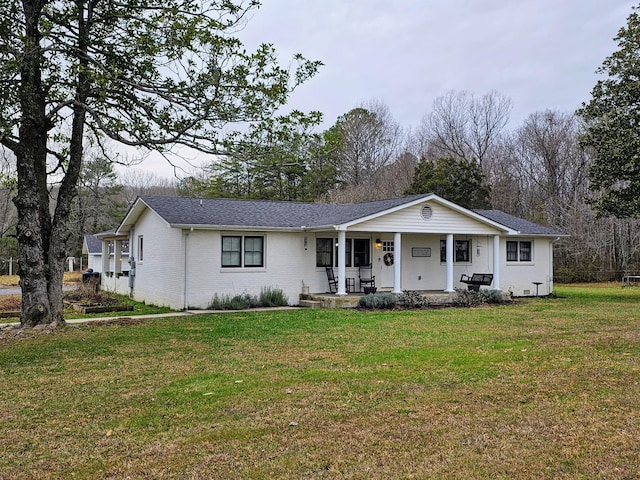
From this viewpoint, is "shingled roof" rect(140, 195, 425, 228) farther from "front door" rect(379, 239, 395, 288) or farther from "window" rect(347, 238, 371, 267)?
"front door" rect(379, 239, 395, 288)

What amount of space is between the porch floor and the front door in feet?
4.08

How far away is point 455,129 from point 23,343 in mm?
38541

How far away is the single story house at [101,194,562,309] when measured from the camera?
1680cm

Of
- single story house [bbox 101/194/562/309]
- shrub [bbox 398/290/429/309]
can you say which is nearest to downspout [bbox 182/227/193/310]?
single story house [bbox 101/194/562/309]

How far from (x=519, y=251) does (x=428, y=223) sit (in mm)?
5605

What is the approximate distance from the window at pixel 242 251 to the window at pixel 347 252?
2.18 m

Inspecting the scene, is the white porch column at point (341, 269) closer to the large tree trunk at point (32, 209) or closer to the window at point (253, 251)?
the window at point (253, 251)

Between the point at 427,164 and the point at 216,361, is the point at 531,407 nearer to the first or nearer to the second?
the point at 216,361

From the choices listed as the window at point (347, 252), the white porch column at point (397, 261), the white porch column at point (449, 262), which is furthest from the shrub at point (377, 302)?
the white porch column at point (449, 262)

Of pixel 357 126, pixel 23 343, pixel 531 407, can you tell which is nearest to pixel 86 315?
pixel 23 343

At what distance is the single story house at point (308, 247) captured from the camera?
16797 millimetres

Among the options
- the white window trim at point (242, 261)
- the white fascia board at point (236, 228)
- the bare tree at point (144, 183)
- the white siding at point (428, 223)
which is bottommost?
the white window trim at point (242, 261)

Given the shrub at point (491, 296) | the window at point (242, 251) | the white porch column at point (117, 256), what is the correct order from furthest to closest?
the white porch column at point (117, 256) < the shrub at point (491, 296) < the window at point (242, 251)

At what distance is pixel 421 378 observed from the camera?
6.95 meters
